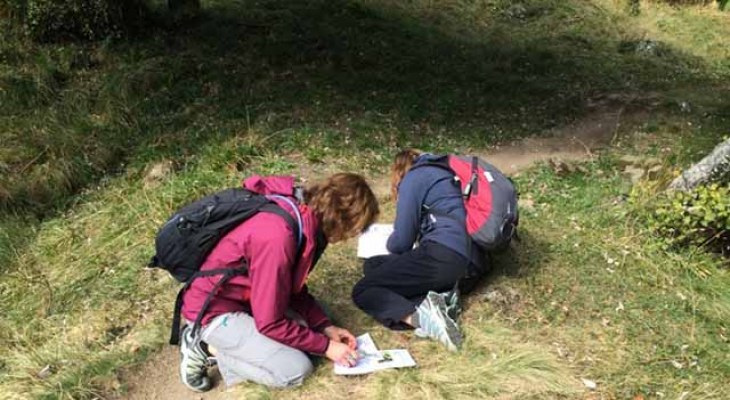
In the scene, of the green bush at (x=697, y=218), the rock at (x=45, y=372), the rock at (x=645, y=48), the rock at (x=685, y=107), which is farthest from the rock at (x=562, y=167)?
the rock at (x=645, y=48)

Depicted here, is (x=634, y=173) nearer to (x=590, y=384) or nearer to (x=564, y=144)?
(x=564, y=144)

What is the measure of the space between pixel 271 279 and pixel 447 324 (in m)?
1.34

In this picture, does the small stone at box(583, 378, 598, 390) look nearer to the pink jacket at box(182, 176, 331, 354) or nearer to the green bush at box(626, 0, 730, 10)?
the pink jacket at box(182, 176, 331, 354)

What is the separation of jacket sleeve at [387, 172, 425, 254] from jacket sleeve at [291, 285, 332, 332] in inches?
31.6

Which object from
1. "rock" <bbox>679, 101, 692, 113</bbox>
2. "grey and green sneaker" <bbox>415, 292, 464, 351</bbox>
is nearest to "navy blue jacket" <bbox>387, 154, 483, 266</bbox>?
"grey and green sneaker" <bbox>415, 292, 464, 351</bbox>

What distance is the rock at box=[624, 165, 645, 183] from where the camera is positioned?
6.13 m

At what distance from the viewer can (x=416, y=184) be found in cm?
371

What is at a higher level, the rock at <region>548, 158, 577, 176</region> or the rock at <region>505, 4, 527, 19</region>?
the rock at <region>505, 4, 527, 19</region>

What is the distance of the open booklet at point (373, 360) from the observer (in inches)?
126

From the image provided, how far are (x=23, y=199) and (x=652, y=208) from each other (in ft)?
21.8

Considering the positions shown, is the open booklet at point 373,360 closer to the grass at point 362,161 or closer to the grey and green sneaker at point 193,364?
the grass at point 362,161

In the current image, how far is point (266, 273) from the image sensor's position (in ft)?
9.01

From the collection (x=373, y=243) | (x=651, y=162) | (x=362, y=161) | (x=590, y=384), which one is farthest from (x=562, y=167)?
(x=590, y=384)

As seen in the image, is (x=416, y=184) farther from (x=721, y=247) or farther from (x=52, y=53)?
(x=52, y=53)
